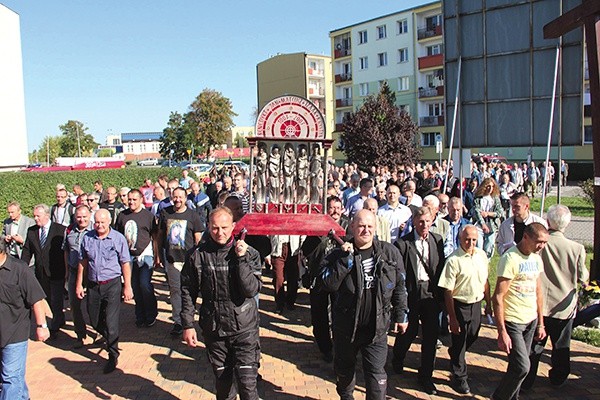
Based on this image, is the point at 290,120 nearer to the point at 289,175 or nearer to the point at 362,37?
the point at 289,175

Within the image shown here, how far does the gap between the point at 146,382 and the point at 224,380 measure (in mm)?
1762

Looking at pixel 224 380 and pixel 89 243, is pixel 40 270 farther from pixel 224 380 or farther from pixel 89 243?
pixel 224 380

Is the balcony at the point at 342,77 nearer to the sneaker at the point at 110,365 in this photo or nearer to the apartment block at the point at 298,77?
the apartment block at the point at 298,77

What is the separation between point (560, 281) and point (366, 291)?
7.28 feet

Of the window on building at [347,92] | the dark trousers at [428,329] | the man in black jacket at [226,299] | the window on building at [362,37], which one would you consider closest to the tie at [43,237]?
the man in black jacket at [226,299]

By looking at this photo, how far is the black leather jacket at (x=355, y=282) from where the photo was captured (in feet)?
15.3

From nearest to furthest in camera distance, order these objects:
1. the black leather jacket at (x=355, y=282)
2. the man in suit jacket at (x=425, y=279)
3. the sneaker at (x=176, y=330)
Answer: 1. the black leather jacket at (x=355, y=282)
2. the man in suit jacket at (x=425, y=279)
3. the sneaker at (x=176, y=330)

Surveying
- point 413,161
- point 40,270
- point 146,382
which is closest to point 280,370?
point 146,382

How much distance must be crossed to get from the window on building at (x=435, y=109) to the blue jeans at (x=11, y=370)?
1850 inches

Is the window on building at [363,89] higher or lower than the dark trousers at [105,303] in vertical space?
higher

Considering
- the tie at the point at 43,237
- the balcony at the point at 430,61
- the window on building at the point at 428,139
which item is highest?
the balcony at the point at 430,61

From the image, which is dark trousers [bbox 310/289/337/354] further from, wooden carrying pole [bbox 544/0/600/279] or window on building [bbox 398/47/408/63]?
window on building [bbox 398/47/408/63]

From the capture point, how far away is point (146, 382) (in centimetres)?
620

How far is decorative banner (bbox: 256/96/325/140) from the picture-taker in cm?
627
